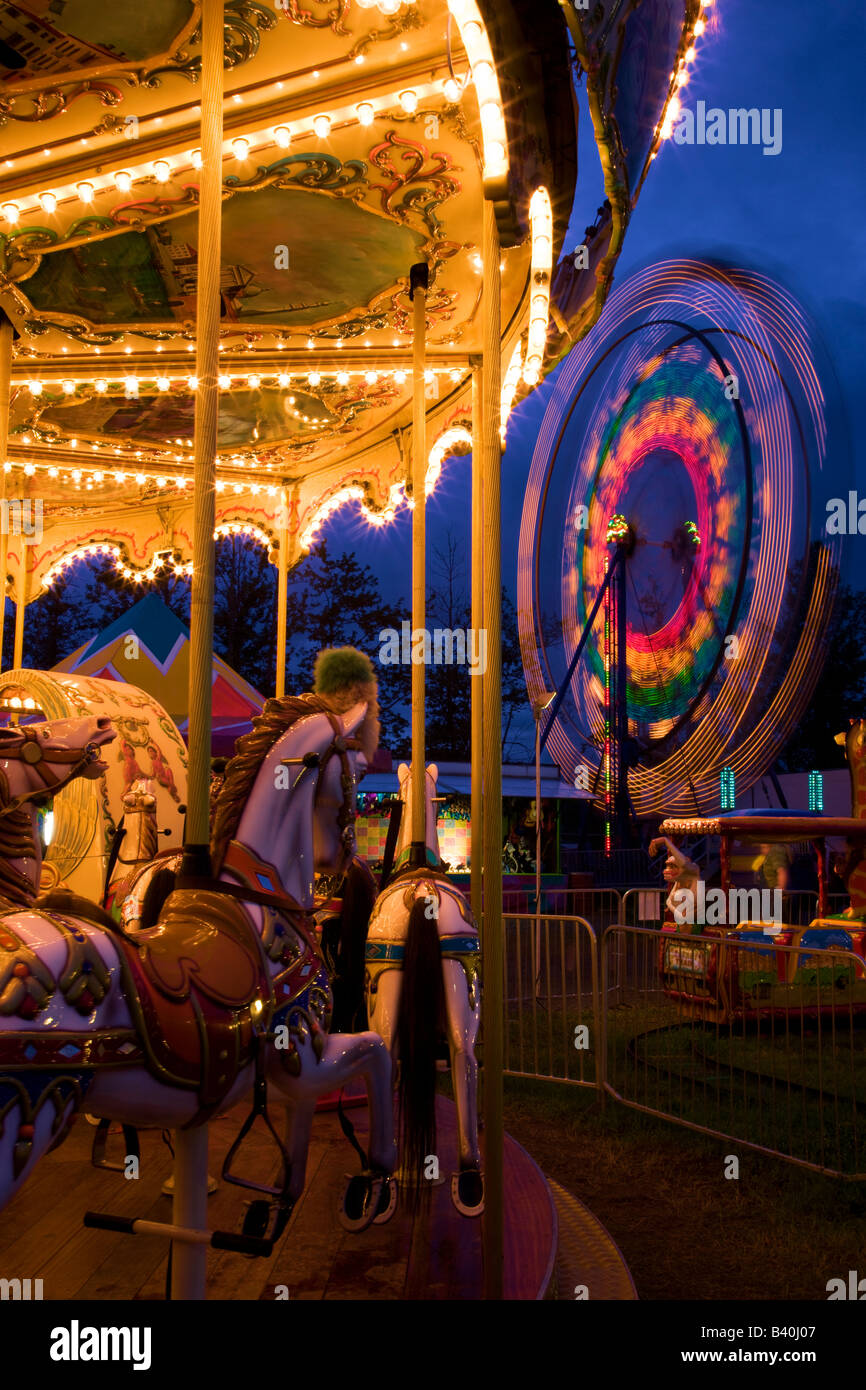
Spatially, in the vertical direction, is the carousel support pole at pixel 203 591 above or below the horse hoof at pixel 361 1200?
above

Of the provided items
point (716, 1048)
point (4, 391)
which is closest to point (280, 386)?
point (4, 391)

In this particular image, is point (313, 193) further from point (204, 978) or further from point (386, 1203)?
point (386, 1203)

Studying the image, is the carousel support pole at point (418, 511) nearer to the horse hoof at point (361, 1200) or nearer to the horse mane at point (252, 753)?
the horse mane at point (252, 753)

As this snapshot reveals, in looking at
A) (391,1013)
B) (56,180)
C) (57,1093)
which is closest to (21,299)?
(56,180)

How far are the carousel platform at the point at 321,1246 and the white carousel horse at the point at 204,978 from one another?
190mm

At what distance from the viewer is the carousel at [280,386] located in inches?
99.0

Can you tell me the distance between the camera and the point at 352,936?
17.3 ft

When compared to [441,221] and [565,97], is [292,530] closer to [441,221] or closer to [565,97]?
[441,221]

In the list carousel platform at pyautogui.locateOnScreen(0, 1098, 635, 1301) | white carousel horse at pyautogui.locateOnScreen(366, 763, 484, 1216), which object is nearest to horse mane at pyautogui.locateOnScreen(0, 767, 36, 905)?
carousel platform at pyautogui.locateOnScreen(0, 1098, 635, 1301)

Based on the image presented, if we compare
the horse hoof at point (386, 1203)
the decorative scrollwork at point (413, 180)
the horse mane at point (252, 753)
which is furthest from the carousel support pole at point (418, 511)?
the horse hoof at point (386, 1203)

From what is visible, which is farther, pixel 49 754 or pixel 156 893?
pixel 156 893

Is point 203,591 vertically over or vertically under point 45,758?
over

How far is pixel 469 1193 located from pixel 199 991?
5.85 feet

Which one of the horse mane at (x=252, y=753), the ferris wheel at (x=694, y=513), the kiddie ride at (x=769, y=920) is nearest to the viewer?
the horse mane at (x=252, y=753)
